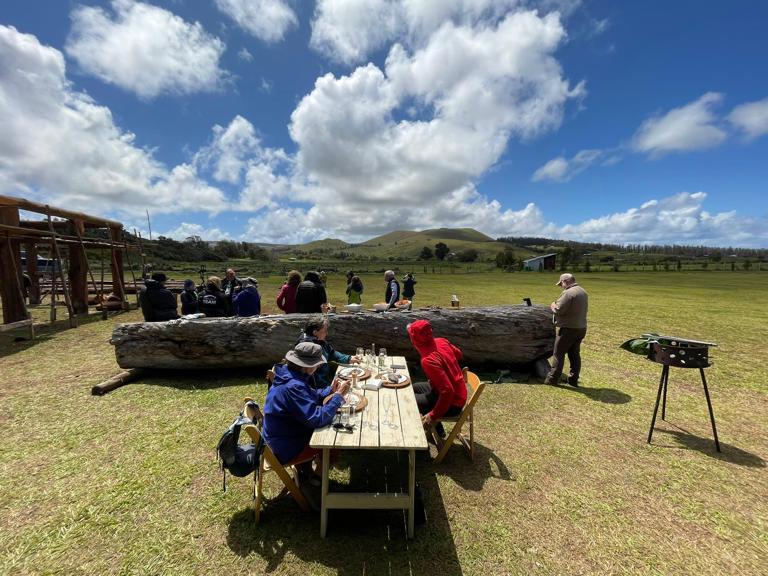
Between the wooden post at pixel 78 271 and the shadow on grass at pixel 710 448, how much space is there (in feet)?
68.8

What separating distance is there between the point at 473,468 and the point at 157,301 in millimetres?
8034

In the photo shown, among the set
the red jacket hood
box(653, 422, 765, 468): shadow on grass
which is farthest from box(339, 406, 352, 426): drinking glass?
box(653, 422, 765, 468): shadow on grass

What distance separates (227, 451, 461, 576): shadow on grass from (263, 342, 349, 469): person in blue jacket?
0.76 meters

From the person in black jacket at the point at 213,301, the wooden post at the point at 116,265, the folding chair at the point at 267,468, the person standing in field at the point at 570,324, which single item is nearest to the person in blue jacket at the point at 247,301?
the person in black jacket at the point at 213,301

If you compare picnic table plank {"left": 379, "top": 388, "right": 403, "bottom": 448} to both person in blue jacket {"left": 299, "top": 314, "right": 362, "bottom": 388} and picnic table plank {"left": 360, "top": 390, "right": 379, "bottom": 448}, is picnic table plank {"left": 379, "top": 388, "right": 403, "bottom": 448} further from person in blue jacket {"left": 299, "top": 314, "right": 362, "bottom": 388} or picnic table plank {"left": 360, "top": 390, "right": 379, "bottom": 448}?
person in blue jacket {"left": 299, "top": 314, "right": 362, "bottom": 388}

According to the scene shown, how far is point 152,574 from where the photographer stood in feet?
9.23

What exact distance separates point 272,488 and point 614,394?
694cm

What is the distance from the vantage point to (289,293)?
28.3 ft

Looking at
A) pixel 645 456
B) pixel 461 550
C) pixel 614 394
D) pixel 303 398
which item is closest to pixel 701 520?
pixel 645 456

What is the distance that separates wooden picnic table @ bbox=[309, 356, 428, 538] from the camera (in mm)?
2920

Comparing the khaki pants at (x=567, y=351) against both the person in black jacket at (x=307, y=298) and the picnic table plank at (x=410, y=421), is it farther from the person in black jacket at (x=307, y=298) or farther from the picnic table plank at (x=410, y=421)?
the person in black jacket at (x=307, y=298)

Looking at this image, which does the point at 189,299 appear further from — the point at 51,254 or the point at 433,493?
the point at 51,254

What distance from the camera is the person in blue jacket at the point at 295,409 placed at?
3.13 m

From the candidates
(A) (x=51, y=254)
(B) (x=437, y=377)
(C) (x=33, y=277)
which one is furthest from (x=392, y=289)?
(C) (x=33, y=277)
